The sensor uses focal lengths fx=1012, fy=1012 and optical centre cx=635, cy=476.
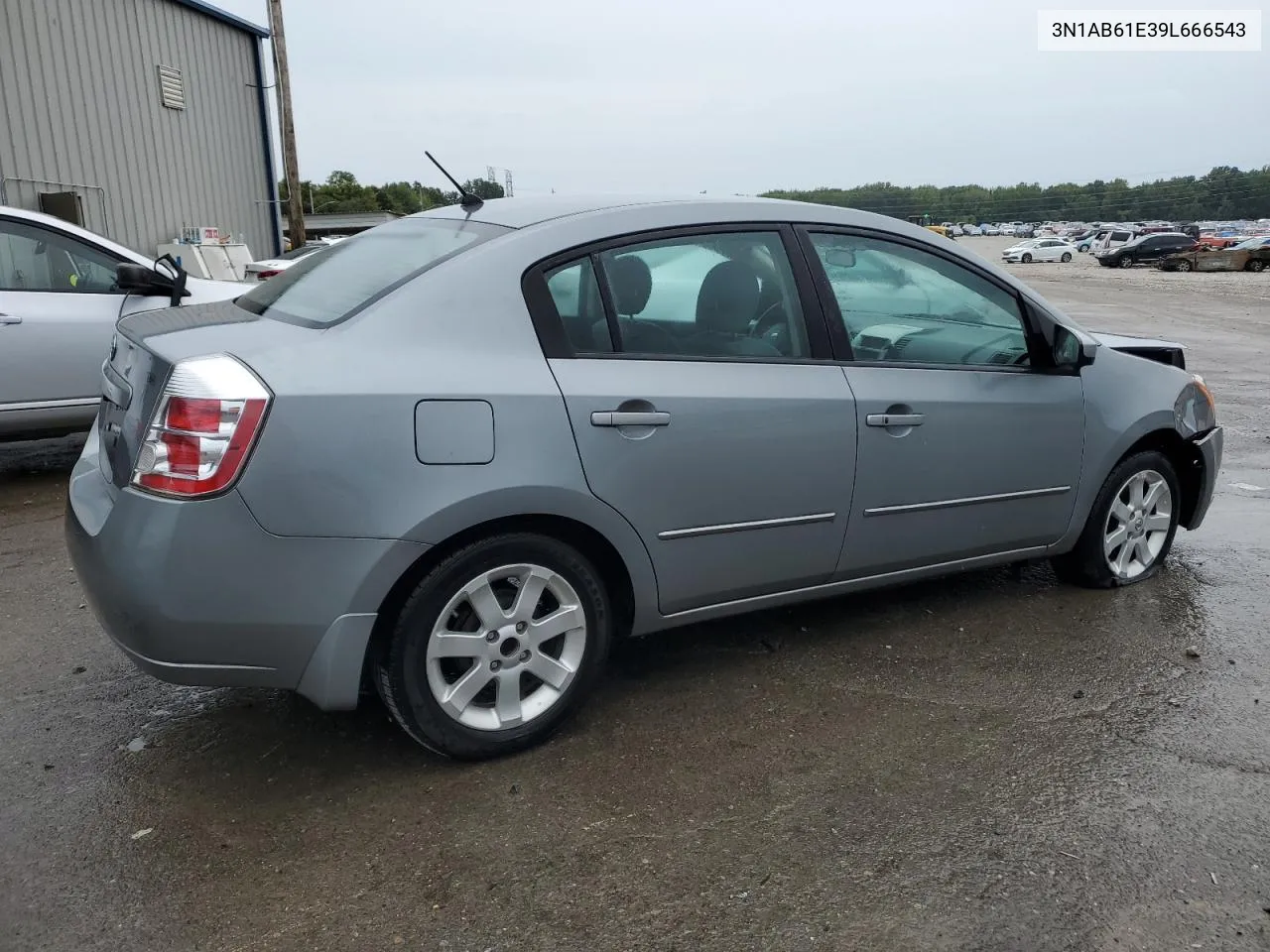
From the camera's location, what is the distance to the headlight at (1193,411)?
4.27m

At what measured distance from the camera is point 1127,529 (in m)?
4.33

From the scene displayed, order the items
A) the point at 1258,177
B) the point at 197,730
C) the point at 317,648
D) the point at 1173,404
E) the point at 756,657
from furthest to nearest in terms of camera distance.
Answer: the point at 1258,177
the point at 1173,404
the point at 756,657
the point at 197,730
the point at 317,648

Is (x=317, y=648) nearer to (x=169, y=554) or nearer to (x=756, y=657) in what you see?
(x=169, y=554)

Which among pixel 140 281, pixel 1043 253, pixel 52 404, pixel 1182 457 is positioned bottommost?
pixel 1043 253

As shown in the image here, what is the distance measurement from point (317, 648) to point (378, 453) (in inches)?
21.3

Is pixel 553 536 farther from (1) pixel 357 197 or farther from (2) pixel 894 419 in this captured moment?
(1) pixel 357 197

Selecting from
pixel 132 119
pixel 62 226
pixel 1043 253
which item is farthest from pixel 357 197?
pixel 62 226

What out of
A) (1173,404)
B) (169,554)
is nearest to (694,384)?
(169,554)

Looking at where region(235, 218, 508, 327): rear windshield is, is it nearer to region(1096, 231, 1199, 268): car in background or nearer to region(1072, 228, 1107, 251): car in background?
region(1096, 231, 1199, 268): car in background

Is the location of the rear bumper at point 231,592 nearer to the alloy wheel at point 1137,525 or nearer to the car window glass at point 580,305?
the car window glass at point 580,305

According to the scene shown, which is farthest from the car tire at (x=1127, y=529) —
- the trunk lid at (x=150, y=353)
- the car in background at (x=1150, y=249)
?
the car in background at (x=1150, y=249)

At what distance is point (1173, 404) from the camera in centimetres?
424

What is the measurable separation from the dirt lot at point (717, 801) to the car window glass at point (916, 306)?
1097mm

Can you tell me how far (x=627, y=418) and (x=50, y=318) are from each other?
4.68 m
